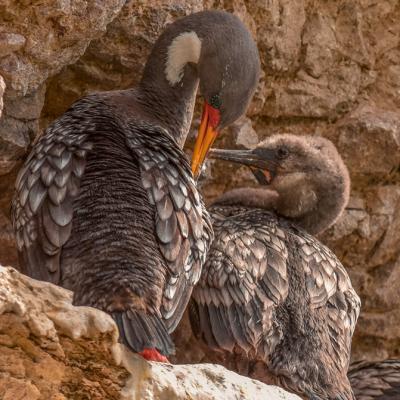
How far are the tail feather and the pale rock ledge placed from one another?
Answer: 0.44 m

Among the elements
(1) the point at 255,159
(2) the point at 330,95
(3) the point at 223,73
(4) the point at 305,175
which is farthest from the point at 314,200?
(3) the point at 223,73

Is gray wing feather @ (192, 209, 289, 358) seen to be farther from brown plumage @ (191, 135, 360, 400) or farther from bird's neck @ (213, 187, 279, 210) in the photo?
bird's neck @ (213, 187, 279, 210)

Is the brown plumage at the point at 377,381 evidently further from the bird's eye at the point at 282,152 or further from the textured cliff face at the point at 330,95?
the bird's eye at the point at 282,152

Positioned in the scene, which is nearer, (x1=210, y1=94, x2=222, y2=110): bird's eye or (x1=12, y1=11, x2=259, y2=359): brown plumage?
(x1=12, y1=11, x2=259, y2=359): brown plumage

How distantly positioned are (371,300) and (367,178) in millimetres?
688

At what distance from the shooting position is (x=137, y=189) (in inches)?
171

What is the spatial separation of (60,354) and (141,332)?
0.70 metres

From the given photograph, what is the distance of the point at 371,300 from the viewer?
6004 millimetres

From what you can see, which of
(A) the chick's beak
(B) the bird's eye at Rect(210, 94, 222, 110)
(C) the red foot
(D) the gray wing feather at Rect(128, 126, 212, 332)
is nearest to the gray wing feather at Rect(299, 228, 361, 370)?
(A) the chick's beak

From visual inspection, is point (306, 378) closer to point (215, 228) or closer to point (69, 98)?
point (215, 228)

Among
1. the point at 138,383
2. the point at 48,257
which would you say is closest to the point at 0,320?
the point at 138,383

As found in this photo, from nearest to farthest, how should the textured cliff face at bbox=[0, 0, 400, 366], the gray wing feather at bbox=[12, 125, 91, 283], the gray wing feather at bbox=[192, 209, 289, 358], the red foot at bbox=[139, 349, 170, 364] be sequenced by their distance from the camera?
the red foot at bbox=[139, 349, 170, 364], the gray wing feather at bbox=[12, 125, 91, 283], the gray wing feather at bbox=[192, 209, 289, 358], the textured cliff face at bbox=[0, 0, 400, 366]

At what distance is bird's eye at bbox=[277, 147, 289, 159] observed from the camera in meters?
5.36

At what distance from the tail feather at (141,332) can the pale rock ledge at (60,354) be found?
1.44ft
